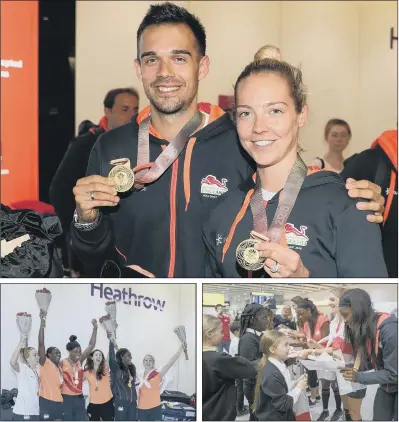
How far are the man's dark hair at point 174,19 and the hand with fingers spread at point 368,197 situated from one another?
34.1 inches

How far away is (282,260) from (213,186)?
443 millimetres

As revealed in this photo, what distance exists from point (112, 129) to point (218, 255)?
0.73 meters

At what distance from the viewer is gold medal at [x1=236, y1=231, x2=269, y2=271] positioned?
3365 mm

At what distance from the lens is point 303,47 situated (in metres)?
3.77

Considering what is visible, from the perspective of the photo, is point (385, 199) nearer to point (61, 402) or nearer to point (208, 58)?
point (208, 58)

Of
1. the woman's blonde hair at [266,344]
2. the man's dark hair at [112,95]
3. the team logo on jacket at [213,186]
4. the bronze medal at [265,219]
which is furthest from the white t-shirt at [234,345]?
the man's dark hair at [112,95]

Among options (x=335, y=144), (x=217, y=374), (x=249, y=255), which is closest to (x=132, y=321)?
(x=217, y=374)

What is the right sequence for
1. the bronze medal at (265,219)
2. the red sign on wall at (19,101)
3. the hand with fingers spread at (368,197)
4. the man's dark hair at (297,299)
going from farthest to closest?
the red sign on wall at (19,101) → the man's dark hair at (297,299) → the bronze medal at (265,219) → the hand with fingers spread at (368,197)

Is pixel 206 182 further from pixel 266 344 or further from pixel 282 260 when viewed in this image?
pixel 266 344

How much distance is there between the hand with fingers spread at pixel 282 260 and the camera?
3346mm

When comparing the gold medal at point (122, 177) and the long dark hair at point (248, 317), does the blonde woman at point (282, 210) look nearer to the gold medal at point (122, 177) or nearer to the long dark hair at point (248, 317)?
the long dark hair at point (248, 317)

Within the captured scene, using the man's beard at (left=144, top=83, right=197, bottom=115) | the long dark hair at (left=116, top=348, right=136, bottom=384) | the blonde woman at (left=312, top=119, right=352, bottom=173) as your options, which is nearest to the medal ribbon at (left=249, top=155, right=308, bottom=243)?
the blonde woman at (left=312, top=119, right=352, bottom=173)

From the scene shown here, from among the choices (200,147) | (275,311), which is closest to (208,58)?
(200,147)

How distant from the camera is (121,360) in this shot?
3.65 meters
